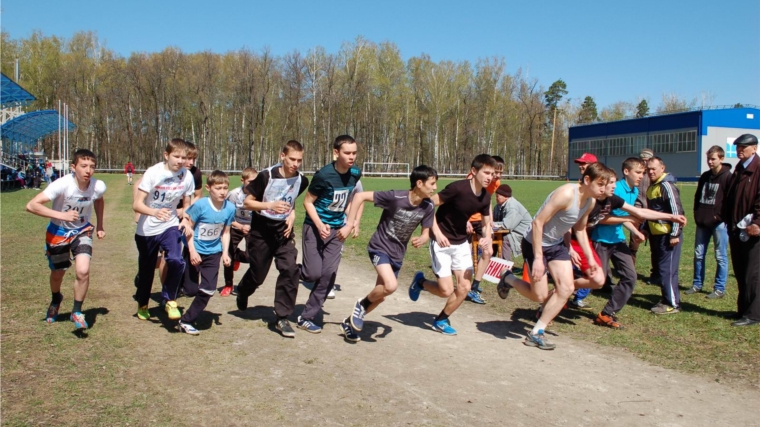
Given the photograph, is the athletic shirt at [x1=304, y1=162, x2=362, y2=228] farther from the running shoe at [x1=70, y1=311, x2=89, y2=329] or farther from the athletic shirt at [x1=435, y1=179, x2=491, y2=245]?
the running shoe at [x1=70, y1=311, x2=89, y2=329]

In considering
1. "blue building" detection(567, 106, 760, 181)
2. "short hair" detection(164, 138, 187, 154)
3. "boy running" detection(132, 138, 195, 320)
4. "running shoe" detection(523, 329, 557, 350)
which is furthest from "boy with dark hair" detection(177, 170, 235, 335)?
"blue building" detection(567, 106, 760, 181)

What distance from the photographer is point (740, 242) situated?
7309mm

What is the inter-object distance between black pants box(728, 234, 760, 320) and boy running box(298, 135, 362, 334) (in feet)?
16.1

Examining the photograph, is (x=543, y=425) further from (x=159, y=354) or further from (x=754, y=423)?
(x=159, y=354)

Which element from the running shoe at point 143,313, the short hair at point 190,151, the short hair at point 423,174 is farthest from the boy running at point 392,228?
the running shoe at point 143,313

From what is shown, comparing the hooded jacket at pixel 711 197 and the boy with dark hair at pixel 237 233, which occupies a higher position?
the hooded jacket at pixel 711 197

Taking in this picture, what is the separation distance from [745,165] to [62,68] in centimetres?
7781

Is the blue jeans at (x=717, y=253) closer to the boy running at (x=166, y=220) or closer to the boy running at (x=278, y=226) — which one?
the boy running at (x=278, y=226)

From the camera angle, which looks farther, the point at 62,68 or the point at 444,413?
the point at 62,68

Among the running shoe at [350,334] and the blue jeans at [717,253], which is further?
the blue jeans at [717,253]

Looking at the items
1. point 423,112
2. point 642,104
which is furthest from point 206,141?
point 642,104

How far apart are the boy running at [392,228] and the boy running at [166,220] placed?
6.03ft

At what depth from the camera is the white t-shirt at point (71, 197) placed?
19.7ft

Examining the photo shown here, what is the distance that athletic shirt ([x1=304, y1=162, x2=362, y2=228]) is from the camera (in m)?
6.36
